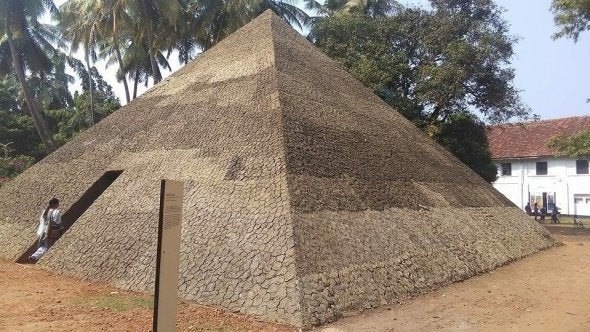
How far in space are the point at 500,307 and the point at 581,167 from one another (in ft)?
99.3

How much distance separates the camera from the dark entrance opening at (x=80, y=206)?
10.3 metres

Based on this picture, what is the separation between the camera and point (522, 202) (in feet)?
118

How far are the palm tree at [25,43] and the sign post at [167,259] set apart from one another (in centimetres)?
2235

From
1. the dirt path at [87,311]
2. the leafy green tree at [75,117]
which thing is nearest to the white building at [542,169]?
the leafy green tree at [75,117]

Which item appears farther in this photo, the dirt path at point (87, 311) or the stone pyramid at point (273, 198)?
the stone pyramid at point (273, 198)

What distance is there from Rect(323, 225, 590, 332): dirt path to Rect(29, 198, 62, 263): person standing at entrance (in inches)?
265

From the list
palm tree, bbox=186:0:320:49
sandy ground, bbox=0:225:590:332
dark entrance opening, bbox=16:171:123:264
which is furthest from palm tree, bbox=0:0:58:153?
sandy ground, bbox=0:225:590:332

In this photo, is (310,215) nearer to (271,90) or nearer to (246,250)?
(246,250)

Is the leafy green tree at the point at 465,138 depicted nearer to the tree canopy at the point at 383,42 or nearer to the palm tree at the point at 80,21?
the tree canopy at the point at 383,42

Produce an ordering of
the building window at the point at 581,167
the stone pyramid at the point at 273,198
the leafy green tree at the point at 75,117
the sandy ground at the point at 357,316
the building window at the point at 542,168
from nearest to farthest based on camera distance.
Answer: the sandy ground at the point at 357,316, the stone pyramid at the point at 273,198, the building window at the point at 581,167, the leafy green tree at the point at 75,117, the building window at the point at 542,168

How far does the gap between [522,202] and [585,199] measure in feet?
13.2

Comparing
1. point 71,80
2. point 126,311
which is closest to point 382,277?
point 126,311

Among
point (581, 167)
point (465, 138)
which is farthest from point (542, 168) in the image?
point (465, 138)

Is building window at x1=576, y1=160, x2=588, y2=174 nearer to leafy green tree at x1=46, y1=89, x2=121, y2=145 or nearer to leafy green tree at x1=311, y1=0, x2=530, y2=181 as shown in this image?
leafy green tree at x1=311, y1=0, x2=530, y2=181
